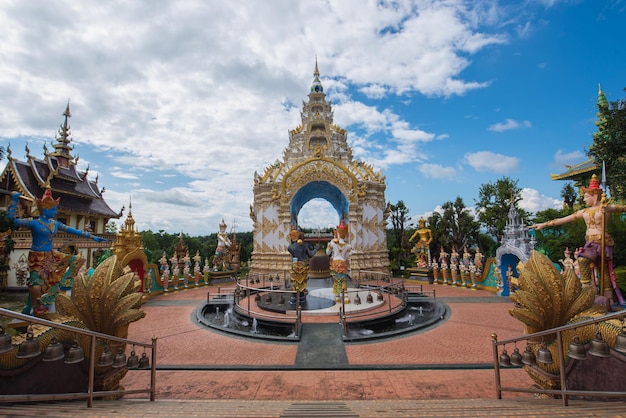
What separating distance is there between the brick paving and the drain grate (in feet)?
3.91

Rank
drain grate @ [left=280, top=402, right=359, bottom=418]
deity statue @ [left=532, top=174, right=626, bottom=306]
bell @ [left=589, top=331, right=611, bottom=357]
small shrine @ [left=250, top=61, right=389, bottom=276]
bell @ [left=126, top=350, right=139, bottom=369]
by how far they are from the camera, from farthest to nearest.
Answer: small shrine @ [left=250, top=61, right=389, bottom=276] → deity statue @ [left=532, top=174, right=626, bottom=306] → bell @ [left=126, top=350, right=139, bottom=369] → drain grate @ [left=280, top=402, right=359, bottom=418] → bell @ [left=589, top=331, right=611, bottom=357]

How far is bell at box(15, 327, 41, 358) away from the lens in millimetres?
3232

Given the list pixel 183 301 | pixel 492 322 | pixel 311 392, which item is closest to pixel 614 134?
pixel 492 322

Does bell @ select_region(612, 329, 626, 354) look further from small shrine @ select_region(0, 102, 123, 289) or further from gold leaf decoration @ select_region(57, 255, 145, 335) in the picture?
small shrine @ select_region(0, 102, 123, 289)

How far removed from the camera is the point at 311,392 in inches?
207

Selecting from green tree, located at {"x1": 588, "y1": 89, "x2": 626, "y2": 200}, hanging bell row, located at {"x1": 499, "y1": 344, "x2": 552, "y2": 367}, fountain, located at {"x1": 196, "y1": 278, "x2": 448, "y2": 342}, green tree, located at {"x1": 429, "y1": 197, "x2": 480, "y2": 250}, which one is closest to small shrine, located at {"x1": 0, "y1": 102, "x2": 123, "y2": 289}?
fountain, located at {"x1": 196, "y1": 278, "x2": 448, "y2": 342}

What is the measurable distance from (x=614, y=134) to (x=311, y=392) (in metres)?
14.8

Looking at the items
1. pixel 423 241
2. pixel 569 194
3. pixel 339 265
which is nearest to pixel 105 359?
pixel 339 265

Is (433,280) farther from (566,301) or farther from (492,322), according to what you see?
(566,301)

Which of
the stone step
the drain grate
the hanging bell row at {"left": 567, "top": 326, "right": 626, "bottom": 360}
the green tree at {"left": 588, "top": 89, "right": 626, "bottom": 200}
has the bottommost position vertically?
the drain grate

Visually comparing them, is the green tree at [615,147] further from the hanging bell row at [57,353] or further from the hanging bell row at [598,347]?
the hanging bell row at [57,353]

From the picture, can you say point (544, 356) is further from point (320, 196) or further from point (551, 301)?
point (320, 196)

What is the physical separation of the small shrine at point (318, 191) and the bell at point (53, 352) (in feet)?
57.2

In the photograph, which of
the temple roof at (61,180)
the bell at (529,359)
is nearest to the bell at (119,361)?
the bell at (529,359)
